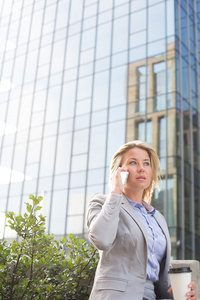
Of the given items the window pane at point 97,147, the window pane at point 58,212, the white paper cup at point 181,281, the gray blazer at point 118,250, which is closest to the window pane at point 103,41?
the window pane at point 97,147

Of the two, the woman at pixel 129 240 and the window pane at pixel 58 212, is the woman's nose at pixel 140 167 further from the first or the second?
the window pane at pixel 58 212

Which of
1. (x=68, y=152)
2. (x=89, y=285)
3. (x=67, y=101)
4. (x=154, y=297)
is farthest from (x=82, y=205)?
(x=154, y=297)

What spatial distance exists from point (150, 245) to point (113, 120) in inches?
681

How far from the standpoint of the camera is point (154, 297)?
237 cm

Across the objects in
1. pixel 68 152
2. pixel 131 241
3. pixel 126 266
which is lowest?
pixel 126 266

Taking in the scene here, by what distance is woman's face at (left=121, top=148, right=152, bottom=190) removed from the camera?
2646 millimetres

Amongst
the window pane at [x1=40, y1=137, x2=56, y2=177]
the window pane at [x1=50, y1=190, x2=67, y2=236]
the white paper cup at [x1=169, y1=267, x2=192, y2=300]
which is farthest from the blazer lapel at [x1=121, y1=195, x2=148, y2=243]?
the window pane at [x1=40, y1=137, x2=56, y2=177]

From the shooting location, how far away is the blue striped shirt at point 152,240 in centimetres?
238

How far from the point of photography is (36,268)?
137 inches

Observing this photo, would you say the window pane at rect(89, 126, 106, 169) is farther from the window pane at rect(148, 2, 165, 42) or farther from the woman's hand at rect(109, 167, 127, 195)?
the woman's hand at rect(109, 167, 127, 195)

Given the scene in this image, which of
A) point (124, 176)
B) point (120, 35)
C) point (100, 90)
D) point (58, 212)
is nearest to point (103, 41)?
point (120, 35)

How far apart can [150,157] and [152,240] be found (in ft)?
2.17

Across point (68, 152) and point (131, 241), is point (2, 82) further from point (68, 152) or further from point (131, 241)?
point (131, 241)

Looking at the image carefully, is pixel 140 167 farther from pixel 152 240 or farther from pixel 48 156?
pixel 48 156
